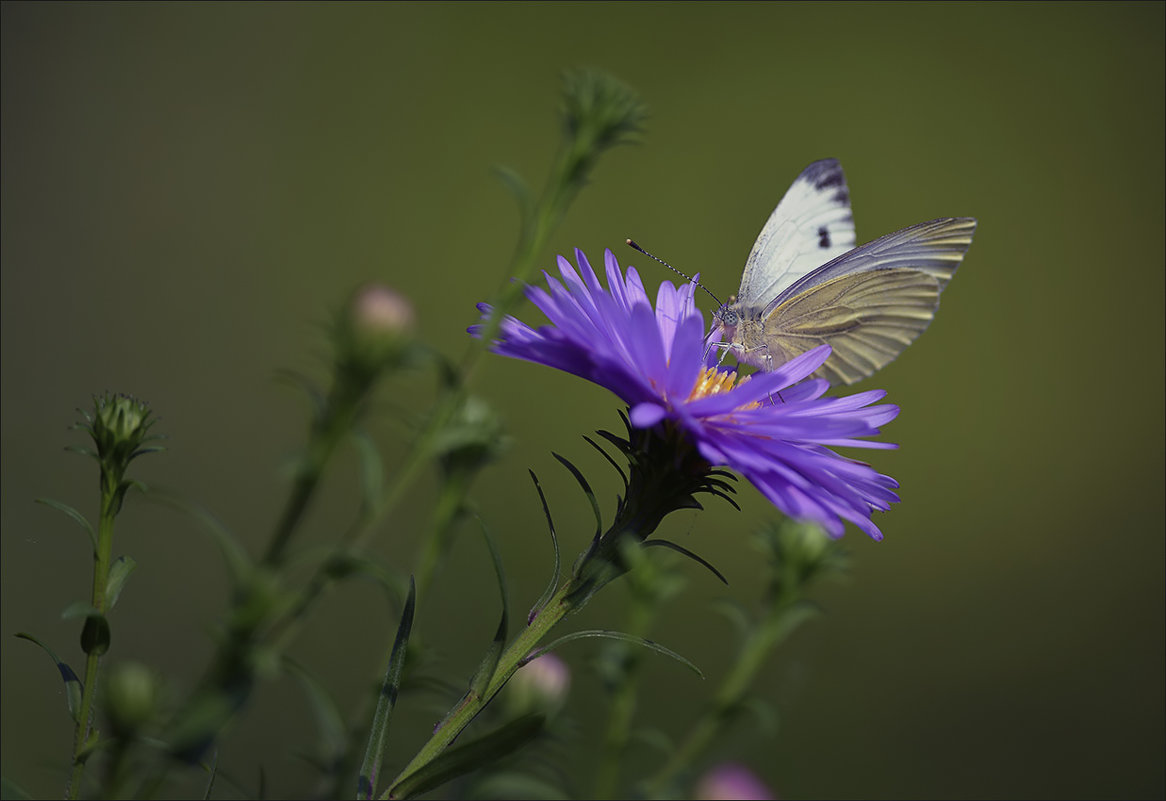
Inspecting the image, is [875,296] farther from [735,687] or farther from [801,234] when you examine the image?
[735,687]

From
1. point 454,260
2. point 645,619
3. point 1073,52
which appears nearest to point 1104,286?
point 1073,52

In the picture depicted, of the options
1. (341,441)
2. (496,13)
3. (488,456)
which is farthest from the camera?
(496,13)

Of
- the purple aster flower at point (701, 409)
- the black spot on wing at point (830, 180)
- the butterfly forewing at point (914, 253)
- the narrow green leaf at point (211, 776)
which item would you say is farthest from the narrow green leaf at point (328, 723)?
the black spot on wing at point (830, 180)

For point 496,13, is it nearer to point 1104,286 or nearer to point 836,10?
point 836,10

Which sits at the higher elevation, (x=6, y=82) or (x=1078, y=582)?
(x=6, y=82)

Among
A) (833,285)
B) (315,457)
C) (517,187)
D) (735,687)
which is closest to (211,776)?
(315,457)

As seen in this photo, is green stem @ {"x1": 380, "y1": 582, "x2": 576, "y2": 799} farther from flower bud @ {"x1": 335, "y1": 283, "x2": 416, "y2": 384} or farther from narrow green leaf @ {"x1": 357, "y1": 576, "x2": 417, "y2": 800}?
flower bud @ {"x1": 335, "y1": 283, "x2": 416, "y2": 384}

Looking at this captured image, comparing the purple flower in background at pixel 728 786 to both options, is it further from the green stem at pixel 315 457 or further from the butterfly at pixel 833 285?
the green stem at pixel 315 457
